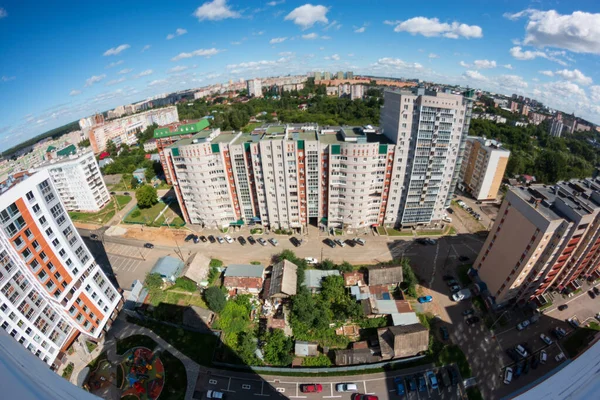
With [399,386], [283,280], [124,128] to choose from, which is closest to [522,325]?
[399,386]

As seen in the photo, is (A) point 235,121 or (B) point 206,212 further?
(A) point 235,121

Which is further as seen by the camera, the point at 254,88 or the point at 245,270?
the point at 254,88

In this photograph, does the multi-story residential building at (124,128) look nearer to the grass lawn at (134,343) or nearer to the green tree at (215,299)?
the grass lawn at (134,343)

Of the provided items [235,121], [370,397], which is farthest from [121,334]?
[235,121]

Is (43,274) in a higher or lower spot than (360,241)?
higher

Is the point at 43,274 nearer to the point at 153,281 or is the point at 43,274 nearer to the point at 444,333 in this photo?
the point at 153,281

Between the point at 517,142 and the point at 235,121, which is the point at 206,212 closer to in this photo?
the point at 235,121

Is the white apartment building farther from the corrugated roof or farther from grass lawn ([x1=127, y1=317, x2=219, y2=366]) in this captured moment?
grass lawn ([x1=127, y1=317, x2=219, y2=366])
